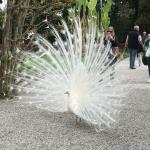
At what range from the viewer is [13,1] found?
1135 cm

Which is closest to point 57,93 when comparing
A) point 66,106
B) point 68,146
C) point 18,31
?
point 66,106

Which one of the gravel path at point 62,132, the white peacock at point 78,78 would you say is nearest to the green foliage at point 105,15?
the gravel path at point 62,132

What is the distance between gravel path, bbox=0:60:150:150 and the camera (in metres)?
7.03

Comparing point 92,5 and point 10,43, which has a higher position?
point 92,5

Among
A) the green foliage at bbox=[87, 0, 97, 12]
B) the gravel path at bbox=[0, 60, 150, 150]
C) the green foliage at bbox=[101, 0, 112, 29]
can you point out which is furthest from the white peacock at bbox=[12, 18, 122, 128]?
the green foliage at bbox=[101, 0, 112, 29]

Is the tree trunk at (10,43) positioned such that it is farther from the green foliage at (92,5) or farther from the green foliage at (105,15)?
the green foliage at (105,15)

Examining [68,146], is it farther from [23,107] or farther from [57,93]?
[23,107]

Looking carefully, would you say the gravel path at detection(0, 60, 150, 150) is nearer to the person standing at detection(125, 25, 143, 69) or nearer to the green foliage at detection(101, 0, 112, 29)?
the green foliage at detection(101, 0, 112, 29)

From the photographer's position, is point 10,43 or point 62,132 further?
point 10,43

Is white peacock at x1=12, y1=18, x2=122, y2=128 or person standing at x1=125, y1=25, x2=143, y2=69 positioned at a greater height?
person standing at x1=125, y1=25, x2=143, y2=69

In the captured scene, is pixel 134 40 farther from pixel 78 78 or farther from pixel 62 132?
pixel 78 78

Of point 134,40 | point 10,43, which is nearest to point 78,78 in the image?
point 10,43

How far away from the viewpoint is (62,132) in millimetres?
7852

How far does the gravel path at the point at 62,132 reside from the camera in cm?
703
